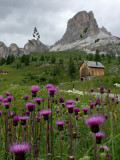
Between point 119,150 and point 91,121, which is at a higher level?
point 91,121

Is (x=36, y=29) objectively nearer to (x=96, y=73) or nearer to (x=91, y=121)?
(x=91, y=121)

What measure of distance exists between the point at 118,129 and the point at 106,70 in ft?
287

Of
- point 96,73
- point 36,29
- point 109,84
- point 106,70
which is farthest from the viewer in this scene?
point 106,70

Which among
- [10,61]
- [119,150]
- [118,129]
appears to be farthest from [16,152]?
[10,61]

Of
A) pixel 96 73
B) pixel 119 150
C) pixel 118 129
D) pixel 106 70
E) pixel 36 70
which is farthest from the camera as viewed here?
pixel 36 70

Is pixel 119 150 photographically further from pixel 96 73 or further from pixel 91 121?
pixel 96 73

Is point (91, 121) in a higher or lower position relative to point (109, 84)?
higher

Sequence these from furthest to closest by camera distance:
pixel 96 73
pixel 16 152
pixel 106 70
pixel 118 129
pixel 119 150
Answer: pixel 106 70 → pixel 96 73 → pixel 118 129 → pixel 119 150 → pixel 16 152

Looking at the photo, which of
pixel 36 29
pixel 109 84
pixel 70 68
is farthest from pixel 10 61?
pixel 36 29

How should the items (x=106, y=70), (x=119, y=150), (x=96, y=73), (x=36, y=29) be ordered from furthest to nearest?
1. (x=106, y=70)
2. (x=96, y=73)
3. (x=36, y=29)
4. (x=119, y=150)

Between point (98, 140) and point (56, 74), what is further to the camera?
→ point (56, 74)

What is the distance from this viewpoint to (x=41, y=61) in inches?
4914

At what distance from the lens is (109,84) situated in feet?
108

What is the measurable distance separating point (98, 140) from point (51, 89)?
4.35 ft
